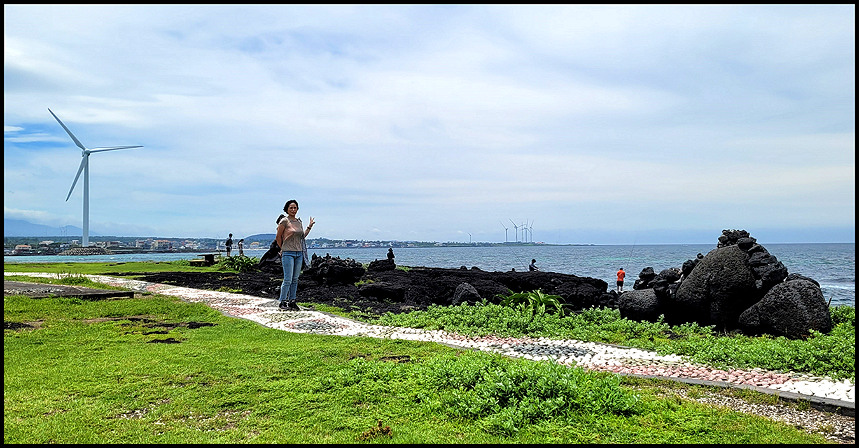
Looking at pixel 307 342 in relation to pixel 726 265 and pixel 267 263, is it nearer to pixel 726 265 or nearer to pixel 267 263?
pixel 726 265

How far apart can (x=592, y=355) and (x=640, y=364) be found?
0.81 meters

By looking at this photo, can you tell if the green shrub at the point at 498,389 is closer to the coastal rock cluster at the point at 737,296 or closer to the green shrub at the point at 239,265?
the coastal rock cluster at the point at 737,296

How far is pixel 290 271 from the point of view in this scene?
1449 cm

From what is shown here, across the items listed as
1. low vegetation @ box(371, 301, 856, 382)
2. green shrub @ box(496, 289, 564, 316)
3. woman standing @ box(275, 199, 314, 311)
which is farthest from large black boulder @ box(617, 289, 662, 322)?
woman standing @ box(275, 199, 314, 311)

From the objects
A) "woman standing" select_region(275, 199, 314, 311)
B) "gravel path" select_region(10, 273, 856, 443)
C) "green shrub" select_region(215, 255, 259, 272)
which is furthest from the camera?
"green shrub" select_region(215, 255, 259, 272)

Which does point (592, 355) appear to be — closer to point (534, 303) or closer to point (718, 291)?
point (718, 291)

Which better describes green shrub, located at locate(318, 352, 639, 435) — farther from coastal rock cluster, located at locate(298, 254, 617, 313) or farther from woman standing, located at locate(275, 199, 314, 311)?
coastal rock cluster, located at locate(298, 254, 617, 313)

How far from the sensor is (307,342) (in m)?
9.66

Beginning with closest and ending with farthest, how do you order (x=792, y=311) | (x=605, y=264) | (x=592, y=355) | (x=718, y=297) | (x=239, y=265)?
(x=592, y=355)
(x=792, y=311)
(x=718, y=297)
(x=239, y=265)
(x=605, y=264)

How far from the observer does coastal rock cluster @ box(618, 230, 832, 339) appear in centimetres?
1080

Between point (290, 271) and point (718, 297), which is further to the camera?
point (290, 271)

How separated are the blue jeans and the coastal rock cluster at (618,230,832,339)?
8.18 m

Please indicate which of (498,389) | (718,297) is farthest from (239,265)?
(498,389)

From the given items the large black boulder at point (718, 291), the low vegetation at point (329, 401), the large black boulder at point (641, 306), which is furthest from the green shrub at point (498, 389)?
the large black boulder at point (641, 306)
